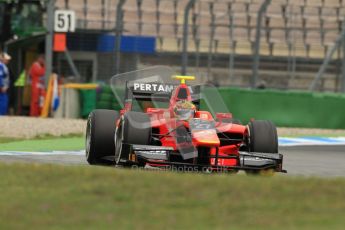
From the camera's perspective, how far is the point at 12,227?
6742 millimetres

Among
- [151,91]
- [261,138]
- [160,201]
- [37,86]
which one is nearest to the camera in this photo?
[160,201]

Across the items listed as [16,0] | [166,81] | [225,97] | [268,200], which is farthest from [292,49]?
[268,200]

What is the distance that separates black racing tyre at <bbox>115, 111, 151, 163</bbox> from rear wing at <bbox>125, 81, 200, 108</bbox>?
4.03 feet

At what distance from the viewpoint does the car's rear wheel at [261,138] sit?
12.3m

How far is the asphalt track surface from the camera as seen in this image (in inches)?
553

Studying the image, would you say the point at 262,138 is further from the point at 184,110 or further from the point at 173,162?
the point at 173,162

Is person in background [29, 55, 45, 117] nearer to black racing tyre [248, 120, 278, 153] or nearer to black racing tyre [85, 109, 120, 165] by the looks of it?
black racing tyre [85, 109, 120, 165]

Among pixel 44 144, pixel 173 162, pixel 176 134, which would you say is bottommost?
pixel 44 144

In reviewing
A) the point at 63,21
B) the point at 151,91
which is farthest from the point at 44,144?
the point at 63,21

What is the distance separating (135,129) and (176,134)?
1.61ft

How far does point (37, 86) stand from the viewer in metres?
24.4

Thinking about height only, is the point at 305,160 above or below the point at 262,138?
below

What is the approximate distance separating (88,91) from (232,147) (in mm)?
11668

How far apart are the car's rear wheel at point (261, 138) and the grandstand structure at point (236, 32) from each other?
12.8 meters
